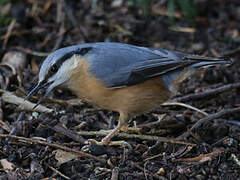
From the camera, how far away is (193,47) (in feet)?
18.4

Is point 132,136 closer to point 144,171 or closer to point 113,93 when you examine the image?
point 113,93

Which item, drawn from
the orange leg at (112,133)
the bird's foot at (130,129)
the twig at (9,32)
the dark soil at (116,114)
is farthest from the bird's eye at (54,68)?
the twig at (9,32)

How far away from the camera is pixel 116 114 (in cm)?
433

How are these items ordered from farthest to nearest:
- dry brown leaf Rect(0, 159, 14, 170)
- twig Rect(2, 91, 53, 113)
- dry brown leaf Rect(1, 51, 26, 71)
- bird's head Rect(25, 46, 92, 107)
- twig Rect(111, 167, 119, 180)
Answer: dry brown leaf Rect(1, 51, 26, 71)
twig Rect(2, 91, 53, 113)
bird's head Rect(25, 46, 92, 107)
dry brown leaf Rect(0, 159, 14, 170)
twig Rect(111, 167, 119, 180)

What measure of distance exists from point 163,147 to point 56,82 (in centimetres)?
111

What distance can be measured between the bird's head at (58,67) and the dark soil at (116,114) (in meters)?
0.43

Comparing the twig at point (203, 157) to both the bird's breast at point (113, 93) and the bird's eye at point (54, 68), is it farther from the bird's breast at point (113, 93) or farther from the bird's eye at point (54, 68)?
the bird's eye at point (54, 68)

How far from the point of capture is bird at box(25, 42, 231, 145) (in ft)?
12.0

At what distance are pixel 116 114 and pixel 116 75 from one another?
73cm

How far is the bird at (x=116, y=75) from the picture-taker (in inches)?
144

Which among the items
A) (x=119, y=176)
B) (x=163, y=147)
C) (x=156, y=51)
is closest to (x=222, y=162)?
(x=163, y=147)

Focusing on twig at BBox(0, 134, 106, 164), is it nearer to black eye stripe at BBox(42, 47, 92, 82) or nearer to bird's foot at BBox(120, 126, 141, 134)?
black eye stripe at BBox(42, 47, 92, 82)

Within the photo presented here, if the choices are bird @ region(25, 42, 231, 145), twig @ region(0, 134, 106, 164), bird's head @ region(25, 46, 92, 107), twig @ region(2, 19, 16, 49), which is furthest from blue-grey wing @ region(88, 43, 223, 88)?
twig @ region(2, 19, 16, 49)

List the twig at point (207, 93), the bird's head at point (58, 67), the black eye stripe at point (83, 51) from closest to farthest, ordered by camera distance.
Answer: the bird's head at point (58, 67) → the black eye stripe at point (83, 51) → the twig at point (207, 93)
